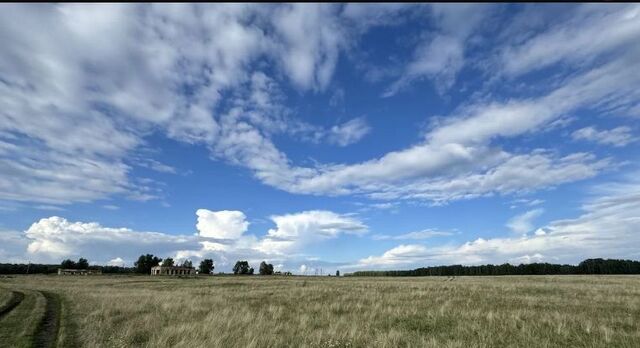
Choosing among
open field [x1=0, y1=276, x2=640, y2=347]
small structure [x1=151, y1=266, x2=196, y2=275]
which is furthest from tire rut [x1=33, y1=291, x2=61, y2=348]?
small structure [x1=151, y1=266, x2=196, y2=275]

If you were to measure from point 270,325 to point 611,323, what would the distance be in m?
12.5

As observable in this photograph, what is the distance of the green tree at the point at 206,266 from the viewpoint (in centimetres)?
19038

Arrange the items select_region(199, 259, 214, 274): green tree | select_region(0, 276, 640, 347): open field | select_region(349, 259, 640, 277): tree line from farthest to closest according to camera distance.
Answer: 1. select_region(199, 259, 214, 274): green tree
2. select_region(349, 259, 640, 277): tree line
3. select_region(0, 276, 640, 347): open field

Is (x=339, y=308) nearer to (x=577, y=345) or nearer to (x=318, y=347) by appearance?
(x=318, y=347)

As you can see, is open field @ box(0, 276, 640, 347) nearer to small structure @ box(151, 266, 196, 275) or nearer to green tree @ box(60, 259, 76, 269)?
small structure @ box(151, 266, 196, 275)

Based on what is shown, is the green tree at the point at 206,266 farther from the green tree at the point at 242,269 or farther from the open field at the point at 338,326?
the open field at the point at 338,326

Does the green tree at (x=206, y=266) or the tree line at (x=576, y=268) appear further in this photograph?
the green tree at (x=206, y=266)

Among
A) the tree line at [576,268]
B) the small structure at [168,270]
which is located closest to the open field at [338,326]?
the small structure at [168,270]

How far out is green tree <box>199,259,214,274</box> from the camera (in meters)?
190

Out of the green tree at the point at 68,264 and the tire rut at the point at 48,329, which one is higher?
the green tree at the point at 68,264

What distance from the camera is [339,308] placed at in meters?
22.4

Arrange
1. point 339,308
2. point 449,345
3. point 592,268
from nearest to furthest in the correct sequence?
point 449,345
point 339,308
point 592,268

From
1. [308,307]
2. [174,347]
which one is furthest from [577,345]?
[308,307]

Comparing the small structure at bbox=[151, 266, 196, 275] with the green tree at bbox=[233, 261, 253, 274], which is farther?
the green tree at bbox=[233, 261, 253, 274]
